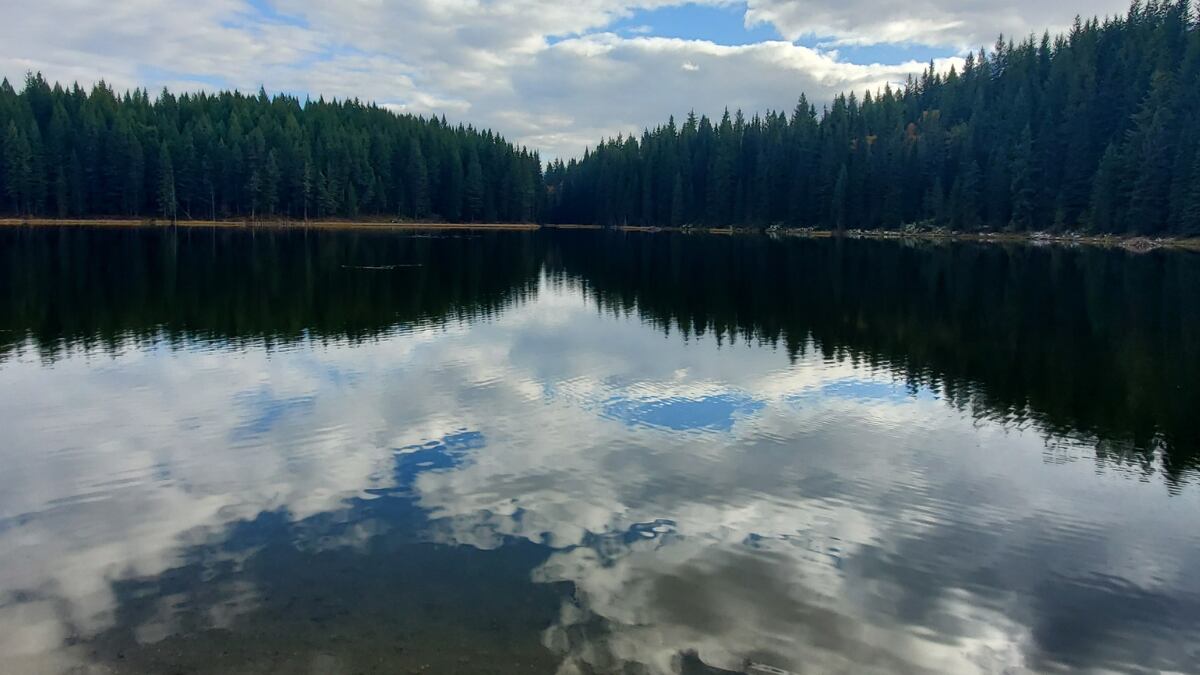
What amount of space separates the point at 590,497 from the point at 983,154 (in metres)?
A: 135

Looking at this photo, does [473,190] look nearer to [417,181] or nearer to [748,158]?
[417,181]

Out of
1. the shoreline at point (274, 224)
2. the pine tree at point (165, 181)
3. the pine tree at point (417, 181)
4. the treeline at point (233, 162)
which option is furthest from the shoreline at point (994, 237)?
the pine tree at point (165, 181)

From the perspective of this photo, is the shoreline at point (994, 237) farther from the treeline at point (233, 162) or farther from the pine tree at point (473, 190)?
the treeline at point (233, 162)

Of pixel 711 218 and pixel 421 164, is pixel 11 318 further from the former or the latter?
pixel 711 218

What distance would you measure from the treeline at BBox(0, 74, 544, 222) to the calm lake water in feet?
355

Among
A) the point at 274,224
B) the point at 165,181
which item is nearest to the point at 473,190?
the point at 274,224

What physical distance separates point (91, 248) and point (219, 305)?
42691 mm

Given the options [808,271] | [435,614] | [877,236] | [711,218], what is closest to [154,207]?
[711,218]

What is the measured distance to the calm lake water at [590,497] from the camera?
9305 millimetres

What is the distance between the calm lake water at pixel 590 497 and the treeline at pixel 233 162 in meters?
108

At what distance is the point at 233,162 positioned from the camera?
5143 inches

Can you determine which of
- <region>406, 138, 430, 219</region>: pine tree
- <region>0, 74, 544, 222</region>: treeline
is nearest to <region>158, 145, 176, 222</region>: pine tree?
<region>0, 74, 544, 222</region>: treeline

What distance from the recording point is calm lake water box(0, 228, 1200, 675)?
30.5 ft

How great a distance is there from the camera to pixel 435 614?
376 inches
